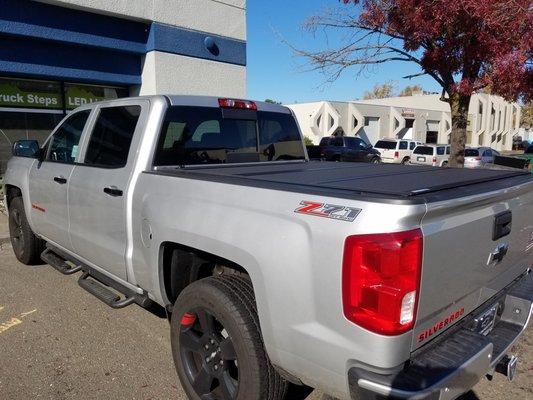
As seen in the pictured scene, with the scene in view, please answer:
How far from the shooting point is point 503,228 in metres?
2.51

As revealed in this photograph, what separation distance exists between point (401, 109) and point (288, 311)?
48.6 metres

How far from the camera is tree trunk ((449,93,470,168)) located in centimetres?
727

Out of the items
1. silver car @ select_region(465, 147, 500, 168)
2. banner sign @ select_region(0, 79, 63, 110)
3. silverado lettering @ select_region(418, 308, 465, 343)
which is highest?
banner sign @ select_region(0, 79, 63, 110)

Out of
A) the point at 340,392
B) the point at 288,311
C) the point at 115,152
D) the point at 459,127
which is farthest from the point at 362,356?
the point at 459,127

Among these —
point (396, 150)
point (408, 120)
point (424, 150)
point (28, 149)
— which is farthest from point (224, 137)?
point (408, 120)

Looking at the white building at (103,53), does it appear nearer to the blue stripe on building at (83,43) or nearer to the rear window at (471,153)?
the blue stripe on building at (83,43)

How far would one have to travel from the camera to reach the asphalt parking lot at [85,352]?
10.1ft

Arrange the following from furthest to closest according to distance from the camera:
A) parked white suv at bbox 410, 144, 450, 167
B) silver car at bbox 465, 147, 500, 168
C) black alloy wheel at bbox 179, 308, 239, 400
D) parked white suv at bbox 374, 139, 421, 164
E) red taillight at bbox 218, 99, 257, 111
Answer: parked white suv at bbox 374, 139, 421, 164 < parked white suv at bbox 410, 144, 450, 167 < silver car at bbox 465, 147, 500, 168 < red taillight at bbox 218, 99, 257, 111 < black alloy wheel at bbox 179, 308, 239, 400

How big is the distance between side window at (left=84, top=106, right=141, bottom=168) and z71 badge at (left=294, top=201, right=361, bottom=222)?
1.81 metres

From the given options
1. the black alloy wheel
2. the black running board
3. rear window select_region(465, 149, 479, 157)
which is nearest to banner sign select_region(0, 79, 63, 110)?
the black running board

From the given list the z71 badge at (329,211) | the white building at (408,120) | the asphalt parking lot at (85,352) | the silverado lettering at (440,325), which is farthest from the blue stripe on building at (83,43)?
the white building at (408,120)

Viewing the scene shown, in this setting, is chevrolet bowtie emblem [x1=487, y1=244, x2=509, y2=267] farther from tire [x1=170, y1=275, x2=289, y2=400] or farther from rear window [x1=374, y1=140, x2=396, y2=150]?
rear window [x1=374, y1=140, x2=396, y2=150]

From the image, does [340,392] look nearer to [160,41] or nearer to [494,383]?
[494,383]

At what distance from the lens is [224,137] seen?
3.89 metres
